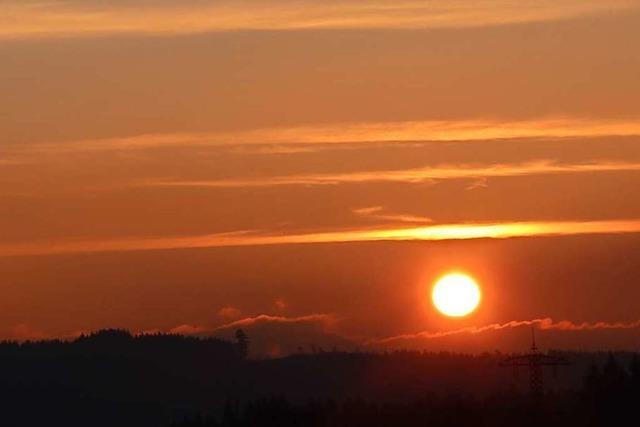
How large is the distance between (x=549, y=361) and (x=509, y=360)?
26.4 ft

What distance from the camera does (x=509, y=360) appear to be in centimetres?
19588

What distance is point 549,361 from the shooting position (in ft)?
618
